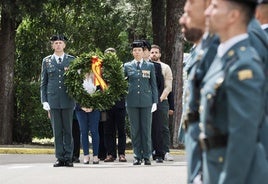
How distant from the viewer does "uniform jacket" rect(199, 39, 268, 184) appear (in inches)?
177

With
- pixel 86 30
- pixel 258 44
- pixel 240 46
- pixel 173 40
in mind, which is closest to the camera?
pixel 240 46

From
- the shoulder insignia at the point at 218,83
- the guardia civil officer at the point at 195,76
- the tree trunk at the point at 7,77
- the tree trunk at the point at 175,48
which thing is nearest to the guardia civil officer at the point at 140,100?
the guardia civil officer at the point at 195,76

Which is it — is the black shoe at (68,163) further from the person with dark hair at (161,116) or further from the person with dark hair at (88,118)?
the person with dark hair at (161,116)

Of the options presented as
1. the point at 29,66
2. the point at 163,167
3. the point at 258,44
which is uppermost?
the point at 29,66

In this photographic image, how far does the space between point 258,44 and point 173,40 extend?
1897 cm

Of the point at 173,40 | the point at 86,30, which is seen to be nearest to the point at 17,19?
the point at 173,40

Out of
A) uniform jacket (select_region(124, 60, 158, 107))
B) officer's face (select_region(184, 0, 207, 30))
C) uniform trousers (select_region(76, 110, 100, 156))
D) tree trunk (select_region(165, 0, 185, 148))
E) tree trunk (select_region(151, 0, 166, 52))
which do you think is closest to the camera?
officer's face (select_region(184, 0, 207, 30))

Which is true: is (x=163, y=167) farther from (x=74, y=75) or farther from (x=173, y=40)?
(x=173, y=40)

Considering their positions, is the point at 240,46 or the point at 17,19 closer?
the point at 240,46

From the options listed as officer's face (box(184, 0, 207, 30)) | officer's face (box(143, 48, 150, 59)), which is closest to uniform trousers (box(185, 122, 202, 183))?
officer's face (box(184, 0, 207, 30))

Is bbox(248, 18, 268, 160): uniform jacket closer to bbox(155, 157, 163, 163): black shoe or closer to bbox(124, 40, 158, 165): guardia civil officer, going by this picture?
bbox(124, 40, 158, 165): guardia civil officer

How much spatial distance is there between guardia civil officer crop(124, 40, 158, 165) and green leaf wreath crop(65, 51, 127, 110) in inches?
8.0

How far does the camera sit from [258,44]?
514 centimetres

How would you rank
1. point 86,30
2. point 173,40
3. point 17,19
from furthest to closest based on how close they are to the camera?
point 86,30
point 173,40
point 17,19
